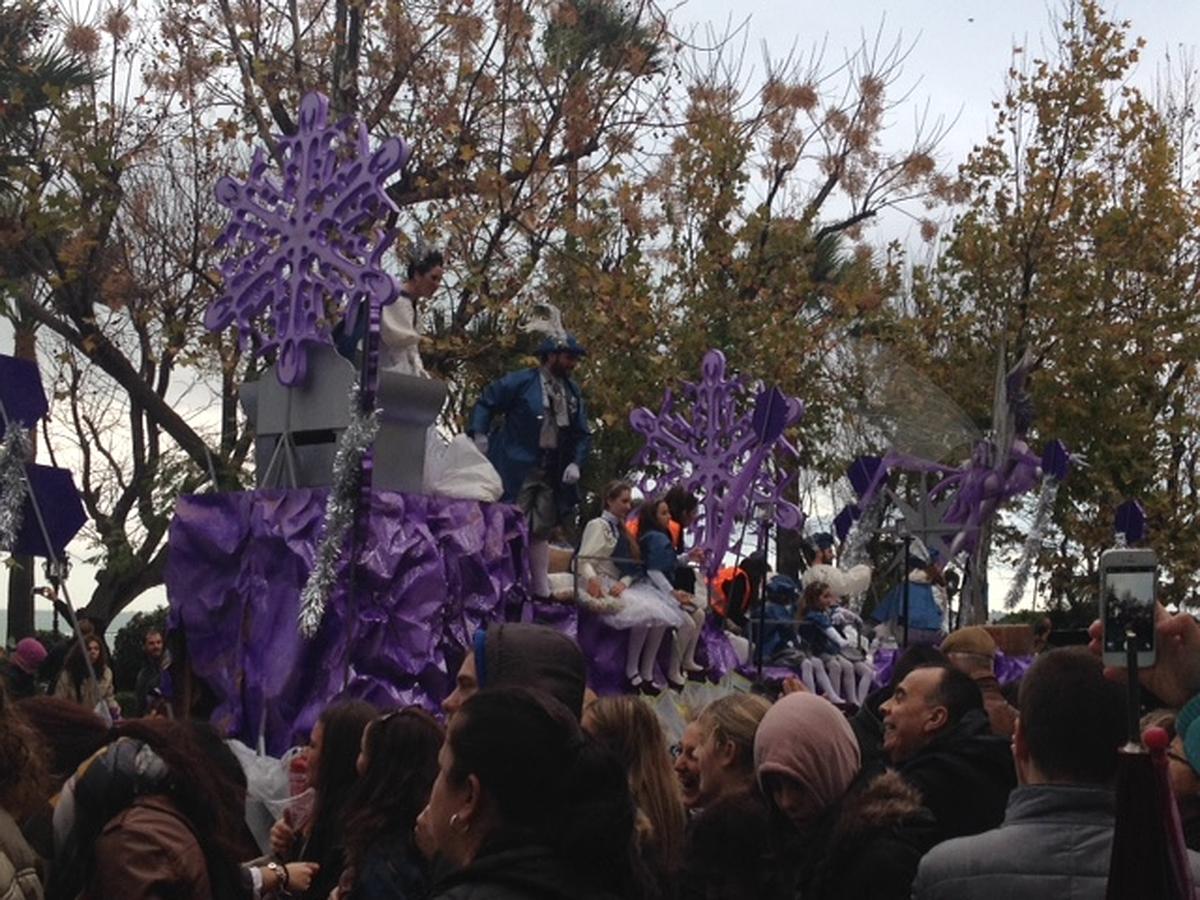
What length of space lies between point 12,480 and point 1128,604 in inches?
240

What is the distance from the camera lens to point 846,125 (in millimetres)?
29016

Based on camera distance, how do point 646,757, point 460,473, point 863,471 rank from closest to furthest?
1. point 646,757
2. point 460,473
3. point 863,471

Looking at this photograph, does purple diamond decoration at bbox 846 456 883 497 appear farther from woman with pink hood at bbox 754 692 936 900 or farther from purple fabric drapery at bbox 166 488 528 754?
woman with pink hood at bbox 754 692 936 900

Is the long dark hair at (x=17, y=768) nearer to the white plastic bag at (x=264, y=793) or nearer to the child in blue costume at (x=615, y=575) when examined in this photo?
the white plastic bag at (x=264, y=793)

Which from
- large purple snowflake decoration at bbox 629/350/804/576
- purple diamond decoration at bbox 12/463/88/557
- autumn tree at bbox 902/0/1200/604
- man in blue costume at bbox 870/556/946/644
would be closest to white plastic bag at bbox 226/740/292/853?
purple diamond decoration at bbox 12/463/88/557

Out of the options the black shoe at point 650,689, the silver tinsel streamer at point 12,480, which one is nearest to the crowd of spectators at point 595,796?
the silver tinsel streamer at point 12,480

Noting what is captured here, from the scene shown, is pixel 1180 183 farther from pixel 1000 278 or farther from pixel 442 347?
pixel 442 347

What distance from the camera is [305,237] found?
33.4 ft

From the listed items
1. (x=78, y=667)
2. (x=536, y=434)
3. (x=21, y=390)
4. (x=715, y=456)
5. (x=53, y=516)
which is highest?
(x=715, y=456)

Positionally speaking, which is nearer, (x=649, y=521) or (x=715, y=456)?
(x=649, y=521)

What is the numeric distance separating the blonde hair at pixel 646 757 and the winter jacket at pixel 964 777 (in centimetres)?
62

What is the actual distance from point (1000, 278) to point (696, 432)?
12.5 metres

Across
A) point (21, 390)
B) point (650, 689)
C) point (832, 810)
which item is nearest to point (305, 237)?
point (21, 390)

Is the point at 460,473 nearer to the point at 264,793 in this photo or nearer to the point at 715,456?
the point at 264,793
